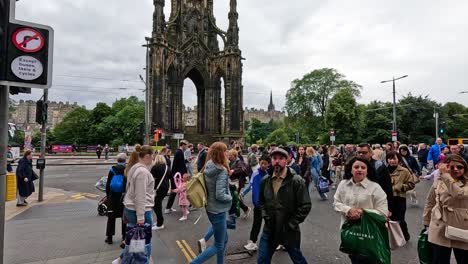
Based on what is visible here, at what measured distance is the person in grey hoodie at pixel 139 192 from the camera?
152 inches

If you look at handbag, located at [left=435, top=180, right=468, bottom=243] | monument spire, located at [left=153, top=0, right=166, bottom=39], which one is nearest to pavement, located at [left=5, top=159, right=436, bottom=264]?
handbag, located at [left=435, top=180, right=468, bottom=243]

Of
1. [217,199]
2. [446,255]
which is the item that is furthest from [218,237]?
[446,255]

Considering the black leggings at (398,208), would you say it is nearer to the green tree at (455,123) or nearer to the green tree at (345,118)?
the green tree at (345,118)

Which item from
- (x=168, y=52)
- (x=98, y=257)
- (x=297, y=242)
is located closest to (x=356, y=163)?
(x=297, y=242)

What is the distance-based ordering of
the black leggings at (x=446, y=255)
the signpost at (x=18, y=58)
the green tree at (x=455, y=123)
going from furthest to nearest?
1. the green tree at (x=455, y=123)
2. the black leggings at (x=446, y=255)
3. the signpost at (x=18, y=58)

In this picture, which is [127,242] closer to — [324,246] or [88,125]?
[324,246]

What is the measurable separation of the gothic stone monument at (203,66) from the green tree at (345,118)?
1393 centimetres

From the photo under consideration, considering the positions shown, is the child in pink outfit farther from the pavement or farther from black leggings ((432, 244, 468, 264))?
black leggings ((432, 244, 468, 264))

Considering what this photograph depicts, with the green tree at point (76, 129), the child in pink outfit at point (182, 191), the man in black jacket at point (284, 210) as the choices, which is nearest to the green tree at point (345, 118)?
the child in pink outfit at point (182, 191)

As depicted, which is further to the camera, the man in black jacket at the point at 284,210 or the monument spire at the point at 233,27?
the monument spire at the point at 233,27

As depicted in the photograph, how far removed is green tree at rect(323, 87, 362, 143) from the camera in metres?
43.1

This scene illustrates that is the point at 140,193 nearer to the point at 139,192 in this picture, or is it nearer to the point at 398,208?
the point at 139,192

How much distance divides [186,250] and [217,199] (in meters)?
1.79

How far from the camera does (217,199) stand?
13.1 feet
